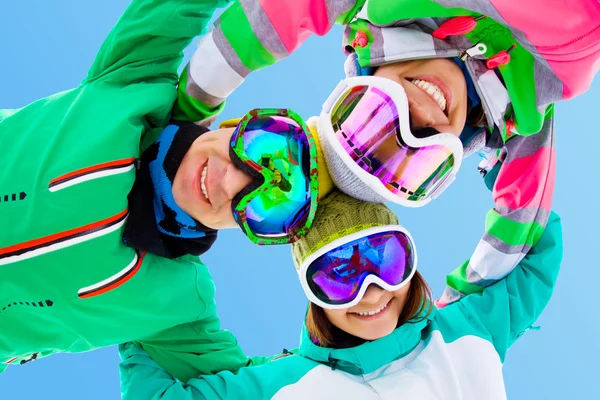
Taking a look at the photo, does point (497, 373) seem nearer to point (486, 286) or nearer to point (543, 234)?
point (486, 286)

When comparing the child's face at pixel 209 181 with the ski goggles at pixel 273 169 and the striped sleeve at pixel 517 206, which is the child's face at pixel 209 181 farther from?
the striped sleeve at pixel 517 206

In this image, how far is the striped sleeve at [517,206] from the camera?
43.1 inches

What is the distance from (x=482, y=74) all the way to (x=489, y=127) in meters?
0.12

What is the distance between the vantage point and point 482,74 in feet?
3.07

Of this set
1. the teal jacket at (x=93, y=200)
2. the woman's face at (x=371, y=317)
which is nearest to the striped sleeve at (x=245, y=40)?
the teal jacket at (x=93, y=200)

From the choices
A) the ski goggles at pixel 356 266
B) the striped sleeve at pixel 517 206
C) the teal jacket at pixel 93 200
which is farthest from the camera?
the striped sleeve at pixel 517 206

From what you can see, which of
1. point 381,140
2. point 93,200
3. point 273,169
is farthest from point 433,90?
point 93,200

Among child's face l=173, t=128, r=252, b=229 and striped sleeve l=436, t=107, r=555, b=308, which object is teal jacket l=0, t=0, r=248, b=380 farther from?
striped sleeve l=436, t=107, r=555, b=308

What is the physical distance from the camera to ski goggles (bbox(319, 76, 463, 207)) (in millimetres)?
849

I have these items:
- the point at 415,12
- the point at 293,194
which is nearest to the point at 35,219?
the point at 293,194

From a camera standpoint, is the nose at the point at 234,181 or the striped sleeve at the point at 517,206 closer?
the nose at the point at 234,181

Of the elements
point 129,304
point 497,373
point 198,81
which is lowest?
point 497,373

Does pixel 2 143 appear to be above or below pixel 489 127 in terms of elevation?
above

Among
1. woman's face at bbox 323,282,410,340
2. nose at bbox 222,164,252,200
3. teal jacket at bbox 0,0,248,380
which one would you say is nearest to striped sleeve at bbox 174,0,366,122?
teal jacket at bbox 0,0,248,380
